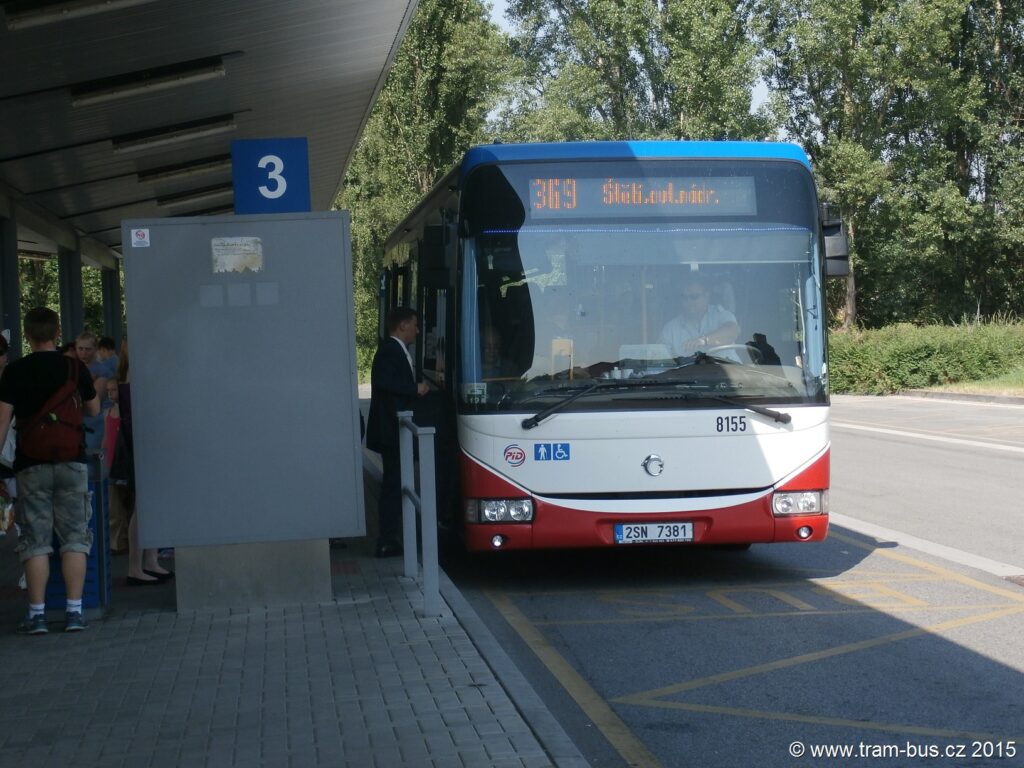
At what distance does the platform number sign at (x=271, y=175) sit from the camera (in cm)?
911

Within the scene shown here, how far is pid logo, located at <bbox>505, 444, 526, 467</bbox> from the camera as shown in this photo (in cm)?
870

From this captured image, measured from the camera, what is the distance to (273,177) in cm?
916

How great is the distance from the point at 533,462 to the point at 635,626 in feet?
4.39

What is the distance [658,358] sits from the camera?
8820mm

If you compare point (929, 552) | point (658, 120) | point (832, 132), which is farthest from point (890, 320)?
point (929, 552)

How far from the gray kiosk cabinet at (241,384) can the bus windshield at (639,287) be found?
46.5 inches

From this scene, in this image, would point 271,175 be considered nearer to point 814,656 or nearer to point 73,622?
point 73,622

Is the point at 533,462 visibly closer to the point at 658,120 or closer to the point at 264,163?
the point at 264,163

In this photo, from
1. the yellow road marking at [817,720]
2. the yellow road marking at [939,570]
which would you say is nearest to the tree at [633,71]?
the yellow road marking at [939,570]

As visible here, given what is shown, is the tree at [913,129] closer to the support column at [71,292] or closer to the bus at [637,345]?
the support column at [71,292]

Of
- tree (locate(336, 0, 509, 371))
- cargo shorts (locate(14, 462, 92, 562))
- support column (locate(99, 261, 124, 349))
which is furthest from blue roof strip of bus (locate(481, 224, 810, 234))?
tree (locate(336, 0, 509, 371))

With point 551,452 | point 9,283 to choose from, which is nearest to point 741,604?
point 551,452

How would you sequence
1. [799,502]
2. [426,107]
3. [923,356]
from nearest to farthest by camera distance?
[799,502] → [923,356] → [426,107]

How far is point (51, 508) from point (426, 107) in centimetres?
4213
